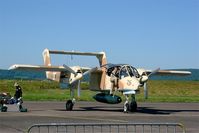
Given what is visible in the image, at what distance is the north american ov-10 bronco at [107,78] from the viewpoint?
2669 centimetres

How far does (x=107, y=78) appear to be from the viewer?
2877cm

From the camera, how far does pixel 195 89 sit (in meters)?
68.3

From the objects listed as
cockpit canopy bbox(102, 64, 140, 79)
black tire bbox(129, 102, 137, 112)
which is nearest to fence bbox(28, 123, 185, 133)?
black tire bbox(129, 102, 137, 112)

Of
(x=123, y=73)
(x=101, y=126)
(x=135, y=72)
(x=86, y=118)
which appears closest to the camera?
(x=101, y=126)

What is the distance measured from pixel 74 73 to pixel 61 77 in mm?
1633

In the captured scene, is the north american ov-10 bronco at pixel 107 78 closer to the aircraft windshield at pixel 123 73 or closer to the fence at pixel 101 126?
the aircraft windshield at pixel 123 73

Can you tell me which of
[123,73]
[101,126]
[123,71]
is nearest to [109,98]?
[123,73]

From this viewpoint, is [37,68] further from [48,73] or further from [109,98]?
[109,98]

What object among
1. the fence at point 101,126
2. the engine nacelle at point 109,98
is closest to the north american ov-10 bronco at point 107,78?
the engine nacelle at point 109,98

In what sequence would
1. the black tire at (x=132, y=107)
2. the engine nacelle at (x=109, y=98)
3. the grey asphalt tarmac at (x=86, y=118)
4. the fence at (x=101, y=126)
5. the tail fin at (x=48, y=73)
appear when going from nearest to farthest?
the fence at (x=101, y=126) → the grey asphalt tarmac at (x=86, y=118) → the black tire at (x=132, y=107) → the engine nacelle at (x=109, y=98) → the tail fin at (x=48, y=73)

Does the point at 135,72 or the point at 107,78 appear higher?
the point at 135,72

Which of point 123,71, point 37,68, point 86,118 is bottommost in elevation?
point 86,118

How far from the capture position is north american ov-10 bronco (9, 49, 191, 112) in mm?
26688

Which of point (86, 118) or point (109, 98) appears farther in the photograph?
point (109, 98)
